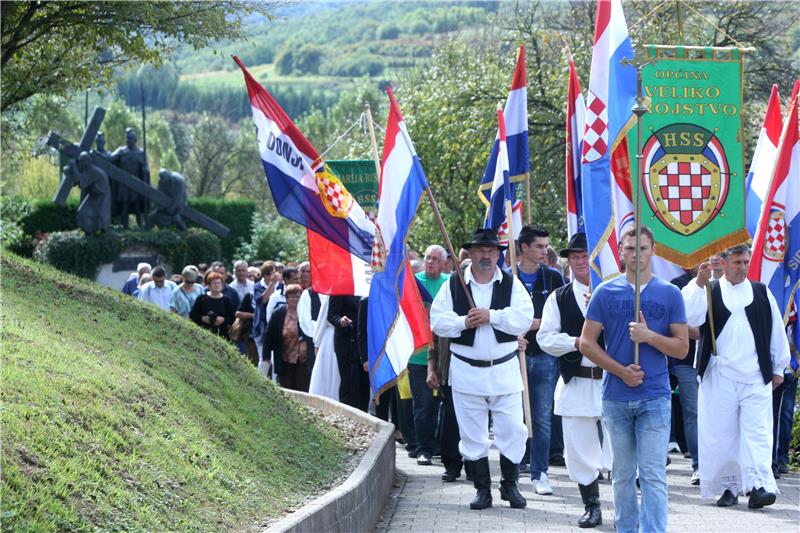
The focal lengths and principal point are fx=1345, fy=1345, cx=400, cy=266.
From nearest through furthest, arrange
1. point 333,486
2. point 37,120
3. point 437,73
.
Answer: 1. point 333,486
2. point 37,120
3. point 437,73

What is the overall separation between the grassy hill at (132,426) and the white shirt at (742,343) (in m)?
3.30

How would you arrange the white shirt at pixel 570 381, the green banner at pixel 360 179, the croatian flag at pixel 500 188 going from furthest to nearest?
the green banner at pixel 360 179 → the croatian flag at pixel 500 188 → the white shirt at pixel 570 381

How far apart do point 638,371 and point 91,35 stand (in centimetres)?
864

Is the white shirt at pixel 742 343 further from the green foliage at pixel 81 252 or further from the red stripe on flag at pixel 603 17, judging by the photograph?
the green foliage at pixel 81 252

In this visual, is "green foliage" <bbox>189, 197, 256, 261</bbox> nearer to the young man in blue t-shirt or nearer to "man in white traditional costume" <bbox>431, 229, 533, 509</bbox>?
"man in white traditional costume" <bbox>431, 229, 533, 509</bbox>

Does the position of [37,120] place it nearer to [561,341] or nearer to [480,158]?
[480,158]

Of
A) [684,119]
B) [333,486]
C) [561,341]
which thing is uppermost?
[684,119]

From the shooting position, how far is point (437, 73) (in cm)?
3875

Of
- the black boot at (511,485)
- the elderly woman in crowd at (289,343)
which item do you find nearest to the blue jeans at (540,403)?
the black boot at (511,485)

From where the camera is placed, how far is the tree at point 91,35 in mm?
13961

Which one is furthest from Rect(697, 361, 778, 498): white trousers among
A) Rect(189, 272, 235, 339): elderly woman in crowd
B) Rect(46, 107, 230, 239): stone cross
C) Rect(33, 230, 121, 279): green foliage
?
Rect(46, 107, 230, 239): stone cross

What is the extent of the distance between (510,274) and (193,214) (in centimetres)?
2886

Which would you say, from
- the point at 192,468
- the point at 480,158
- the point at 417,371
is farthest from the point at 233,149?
the point at 192,468

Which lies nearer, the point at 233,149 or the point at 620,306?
the point at 620,306
